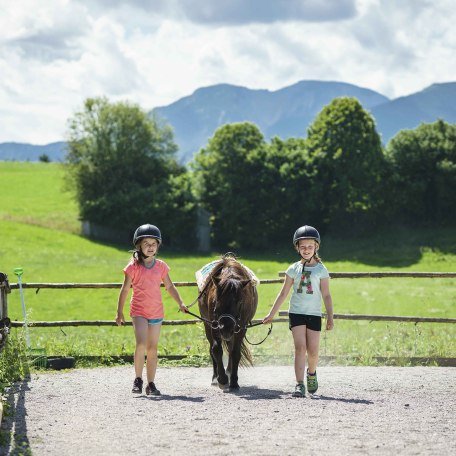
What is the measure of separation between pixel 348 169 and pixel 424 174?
4792mm

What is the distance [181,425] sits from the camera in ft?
23.2

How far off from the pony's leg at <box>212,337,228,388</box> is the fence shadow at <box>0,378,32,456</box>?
2330mm

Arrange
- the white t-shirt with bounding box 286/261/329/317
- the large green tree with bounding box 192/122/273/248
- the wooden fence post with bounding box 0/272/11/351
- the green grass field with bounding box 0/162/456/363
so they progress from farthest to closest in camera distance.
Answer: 1. the large green tree with bounding box 192/122/273/248
2. the green grass field with bounding box 0/162/456/363
3. the wooden fence post with bounding box 0/272/11/351
4. the white t-shirt with bounding box 286/261/329/317

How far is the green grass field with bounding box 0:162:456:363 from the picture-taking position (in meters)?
12.8

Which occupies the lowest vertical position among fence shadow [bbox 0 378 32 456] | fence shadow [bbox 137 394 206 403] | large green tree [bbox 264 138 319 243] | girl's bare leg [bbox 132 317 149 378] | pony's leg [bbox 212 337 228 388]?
fence shadow [bbox 137 394 206 403]

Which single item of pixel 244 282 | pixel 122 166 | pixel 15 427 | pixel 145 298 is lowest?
pixel 15 427

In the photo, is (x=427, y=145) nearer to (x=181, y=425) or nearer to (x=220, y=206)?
(x=220, y=206)

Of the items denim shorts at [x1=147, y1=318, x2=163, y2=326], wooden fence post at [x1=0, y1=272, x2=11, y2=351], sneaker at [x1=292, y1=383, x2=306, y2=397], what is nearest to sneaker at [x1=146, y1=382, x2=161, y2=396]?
denim shorts at [x1=147, y1=318, x2=163, y2=326]

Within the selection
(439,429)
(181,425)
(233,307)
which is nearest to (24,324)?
(233,307)

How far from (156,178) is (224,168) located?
6237mm

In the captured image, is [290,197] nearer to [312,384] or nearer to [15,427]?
[312,384]

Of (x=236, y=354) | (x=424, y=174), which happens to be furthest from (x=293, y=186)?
(x=236, y=354)

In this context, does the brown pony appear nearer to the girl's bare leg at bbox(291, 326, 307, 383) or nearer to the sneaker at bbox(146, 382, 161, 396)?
the girl's bare leg at bbox(291, 326, 307, 383)

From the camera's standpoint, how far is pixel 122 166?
5309cm
